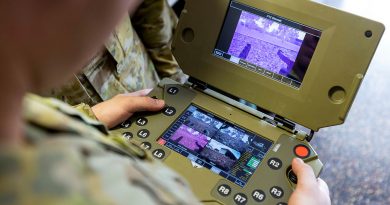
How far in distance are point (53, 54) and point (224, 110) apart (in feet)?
2.29

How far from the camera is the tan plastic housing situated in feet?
2.88

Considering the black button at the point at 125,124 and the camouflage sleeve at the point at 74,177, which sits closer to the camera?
the camouflage sleeve at the point at 74,177

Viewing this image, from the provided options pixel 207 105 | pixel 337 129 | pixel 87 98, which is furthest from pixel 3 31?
pixel 337 129

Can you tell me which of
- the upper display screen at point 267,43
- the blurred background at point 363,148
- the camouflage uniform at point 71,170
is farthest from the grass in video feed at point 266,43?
the blurred background at point 363,148

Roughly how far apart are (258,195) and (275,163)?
8cm

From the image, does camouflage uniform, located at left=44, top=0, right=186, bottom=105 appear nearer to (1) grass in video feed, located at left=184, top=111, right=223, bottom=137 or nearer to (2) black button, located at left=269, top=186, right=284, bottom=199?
(1) grass in video feed, located at left=184, top=111, right=223, bottom=137

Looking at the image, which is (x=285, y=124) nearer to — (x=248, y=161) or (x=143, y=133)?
(x=248, y=161)

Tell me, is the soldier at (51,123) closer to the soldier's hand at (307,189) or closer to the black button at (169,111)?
the soldier's hand at (307,189)

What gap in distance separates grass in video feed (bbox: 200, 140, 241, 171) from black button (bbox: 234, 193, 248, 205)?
6cm

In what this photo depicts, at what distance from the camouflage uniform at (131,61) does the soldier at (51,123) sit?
64cm

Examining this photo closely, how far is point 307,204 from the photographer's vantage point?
2.62ft

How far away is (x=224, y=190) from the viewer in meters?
0.85

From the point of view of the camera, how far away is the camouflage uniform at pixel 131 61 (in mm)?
1158

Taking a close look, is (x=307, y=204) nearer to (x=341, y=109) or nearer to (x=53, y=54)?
(x=341, y=109)
